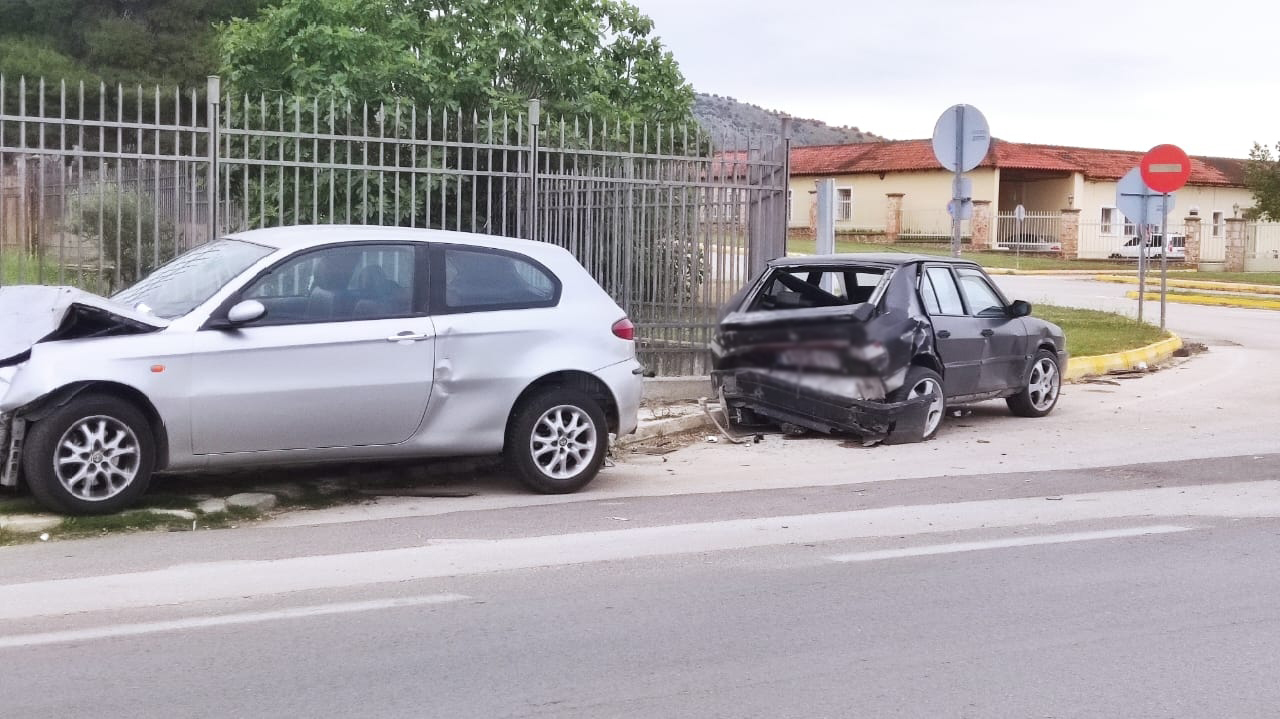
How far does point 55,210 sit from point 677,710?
7.55 metres

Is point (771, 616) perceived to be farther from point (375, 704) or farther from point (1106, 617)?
point (375, 704)

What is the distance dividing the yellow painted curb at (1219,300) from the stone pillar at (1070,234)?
1767 centimetres

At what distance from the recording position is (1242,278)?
1591 inches

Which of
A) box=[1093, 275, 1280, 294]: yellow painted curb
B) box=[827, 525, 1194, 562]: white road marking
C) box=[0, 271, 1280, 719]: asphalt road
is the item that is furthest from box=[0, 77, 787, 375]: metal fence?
box=[1093, 275, 1280, 294]: yellow painted curb

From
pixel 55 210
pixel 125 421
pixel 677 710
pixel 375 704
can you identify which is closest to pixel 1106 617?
pixel 677 710

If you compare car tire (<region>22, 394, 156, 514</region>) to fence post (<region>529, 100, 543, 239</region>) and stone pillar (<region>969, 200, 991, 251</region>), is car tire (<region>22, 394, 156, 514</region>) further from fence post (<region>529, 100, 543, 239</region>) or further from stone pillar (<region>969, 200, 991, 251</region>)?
stone pillar (<region>969, 200, 991, 251</region>)

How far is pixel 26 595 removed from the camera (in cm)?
587

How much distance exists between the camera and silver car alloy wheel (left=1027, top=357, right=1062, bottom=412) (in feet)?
40.3

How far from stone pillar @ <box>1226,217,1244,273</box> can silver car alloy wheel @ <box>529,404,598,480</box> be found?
43.9m

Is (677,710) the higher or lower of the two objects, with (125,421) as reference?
lower

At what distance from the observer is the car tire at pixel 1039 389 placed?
1221 cm

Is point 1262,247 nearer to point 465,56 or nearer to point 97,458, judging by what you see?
point 465,56

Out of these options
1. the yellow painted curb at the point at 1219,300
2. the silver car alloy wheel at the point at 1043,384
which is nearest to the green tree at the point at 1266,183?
the yellow painted curb at the point at 1219,300

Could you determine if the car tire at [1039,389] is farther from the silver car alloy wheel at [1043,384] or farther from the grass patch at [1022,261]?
the grass patch at [1022,261]
